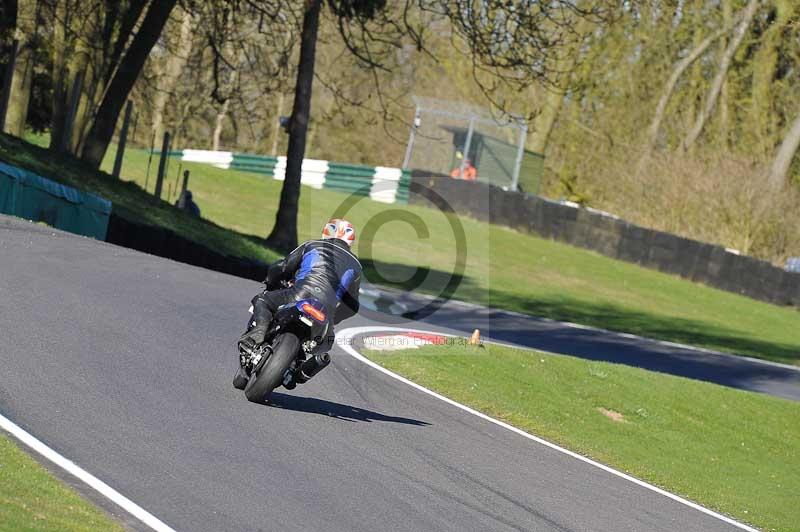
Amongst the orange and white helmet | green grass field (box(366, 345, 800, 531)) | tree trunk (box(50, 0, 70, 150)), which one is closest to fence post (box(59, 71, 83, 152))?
tree trunk (box(50, 0, 70, 150))

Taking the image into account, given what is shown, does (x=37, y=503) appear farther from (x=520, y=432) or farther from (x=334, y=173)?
(x=334, y=173)

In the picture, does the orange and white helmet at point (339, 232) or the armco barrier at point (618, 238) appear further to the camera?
the armco barrier at point (618, 238)

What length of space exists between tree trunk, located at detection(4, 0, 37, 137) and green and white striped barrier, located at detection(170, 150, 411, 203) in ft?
48.5

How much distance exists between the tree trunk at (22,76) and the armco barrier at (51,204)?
23.0ft

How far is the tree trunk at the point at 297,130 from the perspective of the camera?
23.5m

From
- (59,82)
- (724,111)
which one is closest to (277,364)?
(59,82)

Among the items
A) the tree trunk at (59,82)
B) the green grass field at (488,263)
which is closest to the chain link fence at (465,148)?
the green grass field at (488,263)

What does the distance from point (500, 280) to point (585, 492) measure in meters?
22.4

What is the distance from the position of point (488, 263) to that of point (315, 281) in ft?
83.3

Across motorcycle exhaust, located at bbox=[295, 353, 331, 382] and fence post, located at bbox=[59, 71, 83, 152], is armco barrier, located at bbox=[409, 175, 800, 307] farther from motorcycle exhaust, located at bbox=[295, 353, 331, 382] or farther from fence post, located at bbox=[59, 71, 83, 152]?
motorcycle exhaust, located at bbox=[295, 353, 331, 382]

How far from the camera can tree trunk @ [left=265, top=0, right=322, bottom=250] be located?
23531mm

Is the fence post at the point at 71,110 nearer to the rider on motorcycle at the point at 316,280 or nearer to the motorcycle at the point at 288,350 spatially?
the rider on motorcycle at the point at 316,280

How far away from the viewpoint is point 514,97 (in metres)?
48.2

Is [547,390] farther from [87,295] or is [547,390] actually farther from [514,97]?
[514,97]
